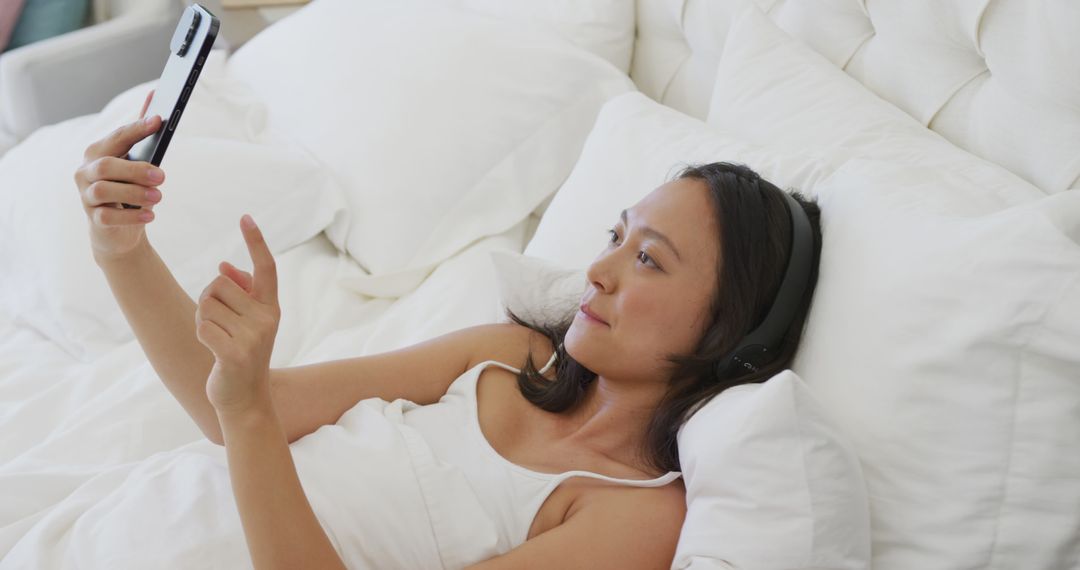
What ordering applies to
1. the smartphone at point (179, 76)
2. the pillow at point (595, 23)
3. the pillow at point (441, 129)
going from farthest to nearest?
the pillow at point (595, 23)
the pillow at point (441, 129)
the smartphone at point (179, 76)

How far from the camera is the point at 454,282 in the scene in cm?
153

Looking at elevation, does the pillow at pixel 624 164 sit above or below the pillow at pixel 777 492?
above

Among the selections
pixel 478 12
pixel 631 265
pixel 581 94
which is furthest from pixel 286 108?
pixel 631 265

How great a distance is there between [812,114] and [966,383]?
525 mm

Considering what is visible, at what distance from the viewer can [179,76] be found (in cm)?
96

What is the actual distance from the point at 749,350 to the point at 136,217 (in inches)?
24.3

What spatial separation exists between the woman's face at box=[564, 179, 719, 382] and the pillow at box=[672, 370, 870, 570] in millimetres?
145

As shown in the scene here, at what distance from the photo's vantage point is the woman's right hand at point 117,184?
0.96m

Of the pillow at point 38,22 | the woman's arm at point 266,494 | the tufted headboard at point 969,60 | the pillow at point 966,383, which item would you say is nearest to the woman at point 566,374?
the woman's arm at point 266,494

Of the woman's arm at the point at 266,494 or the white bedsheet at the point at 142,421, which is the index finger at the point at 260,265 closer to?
the woman's arm at the point at 266,494

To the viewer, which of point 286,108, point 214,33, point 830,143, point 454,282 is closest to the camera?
point 214,33

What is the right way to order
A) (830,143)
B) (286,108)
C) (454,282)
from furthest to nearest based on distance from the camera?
(286,108), (454,282), (830,143)

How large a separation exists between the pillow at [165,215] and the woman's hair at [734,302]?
84 centimetres

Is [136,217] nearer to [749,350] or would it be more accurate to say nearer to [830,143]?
[749,350]
